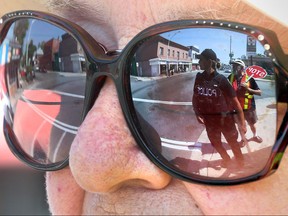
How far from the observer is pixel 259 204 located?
27.2 inches

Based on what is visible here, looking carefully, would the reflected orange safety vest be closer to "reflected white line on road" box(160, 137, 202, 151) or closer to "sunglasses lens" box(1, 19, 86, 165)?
"reflected white line on road" box(160, 137, 202, 151)

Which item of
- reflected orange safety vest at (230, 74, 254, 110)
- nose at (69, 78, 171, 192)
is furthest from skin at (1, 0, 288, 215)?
reflected orange safety vest at (230, 74, 254, 110)

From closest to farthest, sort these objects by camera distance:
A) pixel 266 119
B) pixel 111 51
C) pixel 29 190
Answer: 1. pixel 266 119
2. pixel 111 51
3. pixel 29 190

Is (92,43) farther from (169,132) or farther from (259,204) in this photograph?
(259,204)

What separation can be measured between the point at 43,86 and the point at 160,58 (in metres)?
0.31

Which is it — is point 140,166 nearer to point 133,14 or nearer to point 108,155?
point 108,155

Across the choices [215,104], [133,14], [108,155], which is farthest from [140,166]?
[133,14]

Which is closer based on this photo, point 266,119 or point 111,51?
point 266,119

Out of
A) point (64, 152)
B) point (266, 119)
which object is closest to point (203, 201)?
point (266, 119)

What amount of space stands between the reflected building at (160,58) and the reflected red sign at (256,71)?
10 cm

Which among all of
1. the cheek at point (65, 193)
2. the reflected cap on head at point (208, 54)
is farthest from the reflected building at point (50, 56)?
the reflected cap on head at point (208, 54)

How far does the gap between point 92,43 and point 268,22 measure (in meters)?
0.33

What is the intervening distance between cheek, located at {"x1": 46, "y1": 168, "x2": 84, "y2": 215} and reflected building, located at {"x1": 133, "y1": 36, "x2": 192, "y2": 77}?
0.32 m

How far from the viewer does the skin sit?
2.23 feet
